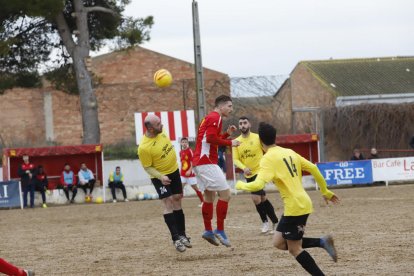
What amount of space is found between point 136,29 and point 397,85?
20.3 m

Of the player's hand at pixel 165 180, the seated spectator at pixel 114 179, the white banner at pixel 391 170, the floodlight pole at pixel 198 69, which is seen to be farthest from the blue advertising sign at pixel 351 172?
the player's hand at pixel 165 180

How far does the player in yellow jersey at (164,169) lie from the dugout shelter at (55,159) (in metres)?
18.6

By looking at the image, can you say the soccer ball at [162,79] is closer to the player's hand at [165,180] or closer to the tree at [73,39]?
the player's hand at [165,180]

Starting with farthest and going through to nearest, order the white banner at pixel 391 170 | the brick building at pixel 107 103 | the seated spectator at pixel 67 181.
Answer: the brick building at pixel 107 103
the white banner at pixel 391 170
the seated spectator at pixel 67 181

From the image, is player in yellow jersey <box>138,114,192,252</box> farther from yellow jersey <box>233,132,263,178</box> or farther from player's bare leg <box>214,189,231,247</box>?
yellow jersey <box>233,132,263,178</box>

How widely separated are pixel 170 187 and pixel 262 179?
392cm

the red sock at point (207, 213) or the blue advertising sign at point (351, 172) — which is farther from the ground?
the red sock at point (207, 213)

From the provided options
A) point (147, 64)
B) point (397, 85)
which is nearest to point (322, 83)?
point (397, 85)

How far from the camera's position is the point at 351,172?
31172 millimetres

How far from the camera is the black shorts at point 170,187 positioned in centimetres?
1226

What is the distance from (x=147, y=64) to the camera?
51.1 metres

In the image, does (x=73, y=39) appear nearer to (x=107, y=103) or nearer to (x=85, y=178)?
(x=85, y=178)

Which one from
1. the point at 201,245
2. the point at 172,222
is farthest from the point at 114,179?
the point at 172,222

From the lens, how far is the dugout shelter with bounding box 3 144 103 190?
100 feet
